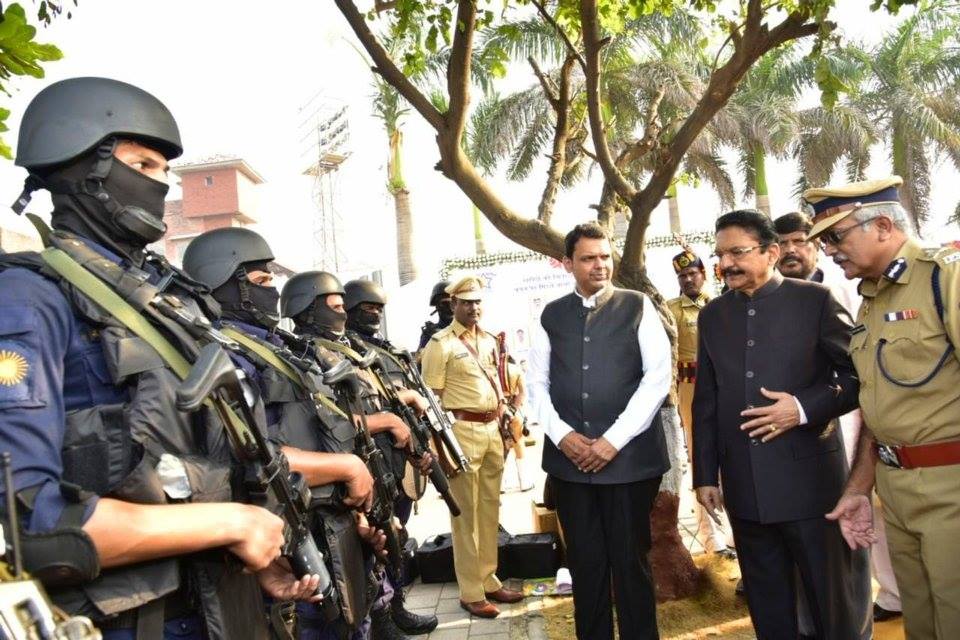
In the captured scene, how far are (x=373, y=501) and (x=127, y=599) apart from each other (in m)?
1.82

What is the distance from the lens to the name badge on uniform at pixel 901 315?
9.19ft

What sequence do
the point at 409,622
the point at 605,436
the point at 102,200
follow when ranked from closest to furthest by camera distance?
the point at 102,200 → the point at 605,436 → the point at 409,622

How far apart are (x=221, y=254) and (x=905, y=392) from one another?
2899 mm

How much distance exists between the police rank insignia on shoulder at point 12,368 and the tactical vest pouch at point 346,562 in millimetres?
1487

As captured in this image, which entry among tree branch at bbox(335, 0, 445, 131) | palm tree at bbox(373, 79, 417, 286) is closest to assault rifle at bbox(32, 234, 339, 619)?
tree branch at bbox(335, 0, 445, 131)

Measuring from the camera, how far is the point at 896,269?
9.39 feet

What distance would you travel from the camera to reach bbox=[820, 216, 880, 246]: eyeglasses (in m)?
2.97

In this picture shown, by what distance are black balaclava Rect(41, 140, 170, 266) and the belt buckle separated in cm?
267

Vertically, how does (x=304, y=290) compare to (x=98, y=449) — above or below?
above

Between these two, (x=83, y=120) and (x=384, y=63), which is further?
(x=384, y=63)

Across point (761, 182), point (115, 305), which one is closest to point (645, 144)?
point (115, 305)

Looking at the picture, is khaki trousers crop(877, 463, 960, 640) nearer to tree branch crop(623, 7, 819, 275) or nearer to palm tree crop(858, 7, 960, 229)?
tree branch crop(623, 7, 819, 275)

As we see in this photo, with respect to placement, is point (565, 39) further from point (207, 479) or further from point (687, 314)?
point (207, 479)

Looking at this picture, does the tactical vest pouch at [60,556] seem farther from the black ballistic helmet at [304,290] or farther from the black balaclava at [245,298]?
the black ballistic helmet at [304,290]
